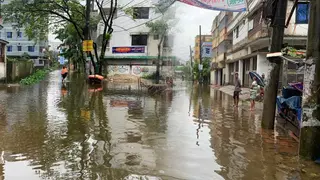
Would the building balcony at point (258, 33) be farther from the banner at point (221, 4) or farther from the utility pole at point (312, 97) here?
the utility pole at point (312, 97)

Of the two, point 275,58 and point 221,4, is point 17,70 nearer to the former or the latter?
point 221,4

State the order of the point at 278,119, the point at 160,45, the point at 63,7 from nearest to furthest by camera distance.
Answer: the point at 278,119 < the point at 63,7 < the point at 160,45

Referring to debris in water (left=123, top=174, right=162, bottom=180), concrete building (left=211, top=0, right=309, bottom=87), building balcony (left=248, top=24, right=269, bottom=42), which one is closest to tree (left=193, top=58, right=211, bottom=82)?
concrete building (left=211, top=0, right=309, bottom=87)

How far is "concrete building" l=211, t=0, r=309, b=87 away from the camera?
21.7 meters

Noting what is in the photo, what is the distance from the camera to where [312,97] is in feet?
21.1

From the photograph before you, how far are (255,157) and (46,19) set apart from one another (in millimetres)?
27986

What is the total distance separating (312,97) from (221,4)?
457 cm

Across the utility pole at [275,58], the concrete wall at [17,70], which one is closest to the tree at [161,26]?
the concrete wall at [17,70]

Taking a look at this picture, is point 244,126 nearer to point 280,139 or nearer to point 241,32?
point 280,139

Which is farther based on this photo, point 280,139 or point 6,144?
point 280,139

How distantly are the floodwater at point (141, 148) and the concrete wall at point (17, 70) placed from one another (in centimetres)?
1572

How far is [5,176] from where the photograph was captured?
514 cm

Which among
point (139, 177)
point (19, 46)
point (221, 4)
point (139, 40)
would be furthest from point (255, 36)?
point (19, 46)

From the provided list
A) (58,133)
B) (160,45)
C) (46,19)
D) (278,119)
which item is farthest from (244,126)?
(160,45)
